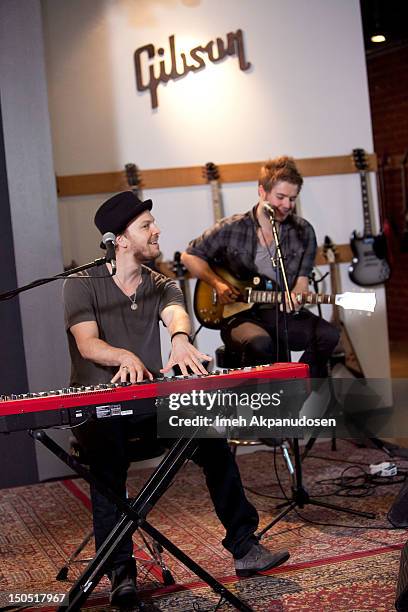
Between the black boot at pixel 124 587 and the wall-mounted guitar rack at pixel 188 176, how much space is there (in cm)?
250

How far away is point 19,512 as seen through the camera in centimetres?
439

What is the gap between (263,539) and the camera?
3.71 metres

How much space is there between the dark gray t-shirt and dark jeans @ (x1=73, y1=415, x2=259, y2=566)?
0.25 meters

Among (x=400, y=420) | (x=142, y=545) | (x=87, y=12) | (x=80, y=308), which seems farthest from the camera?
(x=400, y=420)

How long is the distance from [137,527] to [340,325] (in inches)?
119

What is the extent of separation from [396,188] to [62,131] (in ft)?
16.5

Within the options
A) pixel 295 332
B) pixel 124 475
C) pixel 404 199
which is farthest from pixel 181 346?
pixel 404 199

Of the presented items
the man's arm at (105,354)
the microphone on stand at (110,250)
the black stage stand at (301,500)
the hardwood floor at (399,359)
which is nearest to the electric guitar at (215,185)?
the black stage stand at (301,500)

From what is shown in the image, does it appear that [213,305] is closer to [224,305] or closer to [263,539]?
[224,305]

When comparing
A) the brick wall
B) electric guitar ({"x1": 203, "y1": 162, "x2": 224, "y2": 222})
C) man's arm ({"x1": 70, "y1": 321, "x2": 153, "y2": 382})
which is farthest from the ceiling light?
man's arm ({"x1": 70, "y1": 321, "x2": 153, "y2": 382})

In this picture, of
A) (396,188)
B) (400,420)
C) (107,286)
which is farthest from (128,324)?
(396,188)

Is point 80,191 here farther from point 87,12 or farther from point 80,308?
point 80,308

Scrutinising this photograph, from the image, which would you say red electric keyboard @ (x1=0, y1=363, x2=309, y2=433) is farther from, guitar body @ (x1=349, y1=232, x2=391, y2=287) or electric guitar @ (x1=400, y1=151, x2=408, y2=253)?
electric guitar @ (x1=400, y1=151, x2=408, y2=253)

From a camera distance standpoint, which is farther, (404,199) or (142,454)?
(404,199)
